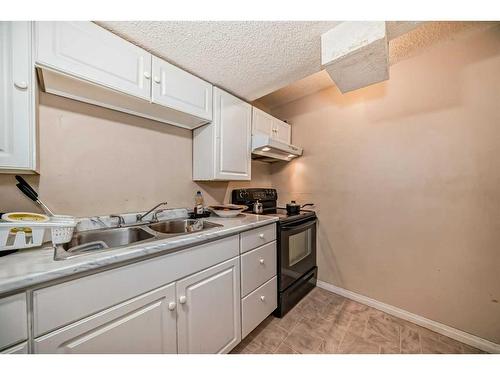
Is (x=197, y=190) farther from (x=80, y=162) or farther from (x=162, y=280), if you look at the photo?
(x=162, y=280)

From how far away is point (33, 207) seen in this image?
3.39 feet

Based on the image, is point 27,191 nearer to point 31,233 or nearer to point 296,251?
point 31,233

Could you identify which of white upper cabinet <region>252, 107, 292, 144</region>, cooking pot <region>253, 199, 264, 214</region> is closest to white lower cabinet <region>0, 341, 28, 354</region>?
cooking pot <region>253, 199, 264, 214</region>

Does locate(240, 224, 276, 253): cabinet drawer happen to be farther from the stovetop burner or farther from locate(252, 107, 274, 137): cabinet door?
locate(252, 107, 274, 137): cabinet door

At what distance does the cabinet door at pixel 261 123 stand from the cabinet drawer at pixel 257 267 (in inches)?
45.4

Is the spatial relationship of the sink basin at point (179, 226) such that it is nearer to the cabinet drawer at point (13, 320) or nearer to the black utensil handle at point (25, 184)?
the black utensil handle at point (25, 184)

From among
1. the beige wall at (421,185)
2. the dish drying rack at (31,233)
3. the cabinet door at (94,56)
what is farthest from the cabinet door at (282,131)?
the dish drying rack at (31,233)

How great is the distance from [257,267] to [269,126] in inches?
57.7

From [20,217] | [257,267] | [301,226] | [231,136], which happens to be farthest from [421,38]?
[20,217]

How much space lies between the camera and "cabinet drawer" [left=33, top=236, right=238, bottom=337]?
0.61 meters

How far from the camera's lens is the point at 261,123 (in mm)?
2002

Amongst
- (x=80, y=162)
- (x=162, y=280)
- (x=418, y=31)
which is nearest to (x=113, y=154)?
(x=80, y=162)

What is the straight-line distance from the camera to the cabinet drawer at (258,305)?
50.2 inches

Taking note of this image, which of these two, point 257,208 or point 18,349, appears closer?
point 18,349
